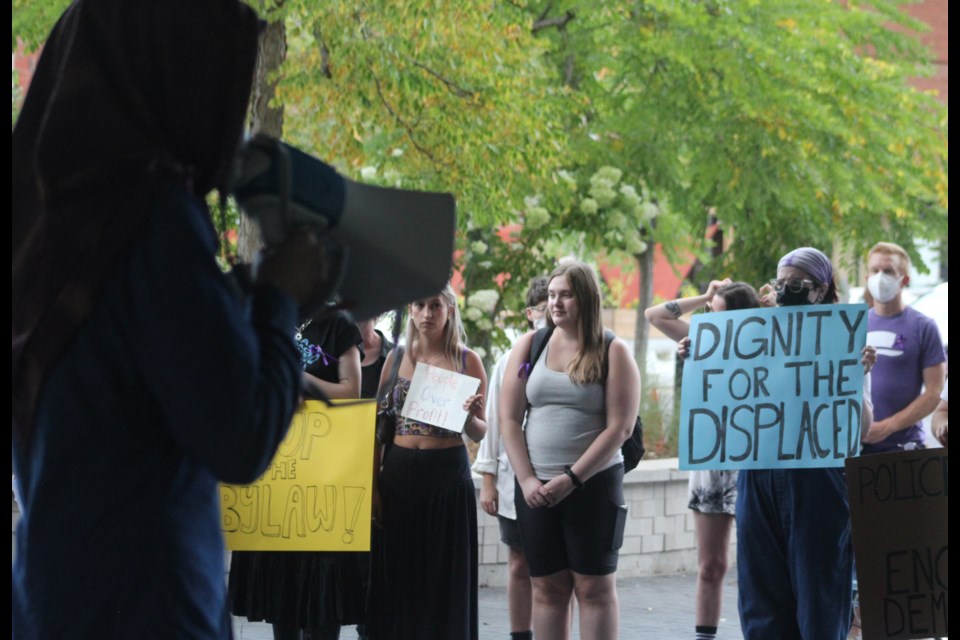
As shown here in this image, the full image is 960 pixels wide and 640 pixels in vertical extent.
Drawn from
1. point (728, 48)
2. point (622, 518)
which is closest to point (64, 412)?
point (622, 518)

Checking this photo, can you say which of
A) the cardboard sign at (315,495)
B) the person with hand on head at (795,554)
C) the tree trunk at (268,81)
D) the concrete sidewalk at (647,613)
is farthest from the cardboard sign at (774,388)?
the tree trunk at (268,81)

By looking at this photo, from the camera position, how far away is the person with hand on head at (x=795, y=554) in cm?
536

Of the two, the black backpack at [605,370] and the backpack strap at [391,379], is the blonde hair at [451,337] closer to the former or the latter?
the black backpack at [605,370]

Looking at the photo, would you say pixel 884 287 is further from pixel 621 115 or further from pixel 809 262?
pixel 621 115

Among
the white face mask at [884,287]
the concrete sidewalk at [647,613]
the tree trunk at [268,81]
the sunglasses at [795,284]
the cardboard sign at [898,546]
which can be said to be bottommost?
the concrete sidewalk at [647,613]

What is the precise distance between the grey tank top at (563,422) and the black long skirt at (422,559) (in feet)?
1.43

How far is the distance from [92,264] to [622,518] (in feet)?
15.7

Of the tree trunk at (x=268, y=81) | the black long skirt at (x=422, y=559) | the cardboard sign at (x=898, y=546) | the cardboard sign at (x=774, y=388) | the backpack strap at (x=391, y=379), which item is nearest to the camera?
the backpack strap at (x=391, y=379)

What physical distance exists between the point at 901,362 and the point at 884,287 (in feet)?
1.46

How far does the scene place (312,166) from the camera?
76.1 inches

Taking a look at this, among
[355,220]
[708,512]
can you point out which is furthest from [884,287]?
[355,220]

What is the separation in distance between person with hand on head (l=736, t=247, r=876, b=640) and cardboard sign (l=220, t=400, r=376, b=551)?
1.72 m

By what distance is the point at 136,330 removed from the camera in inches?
69.2
